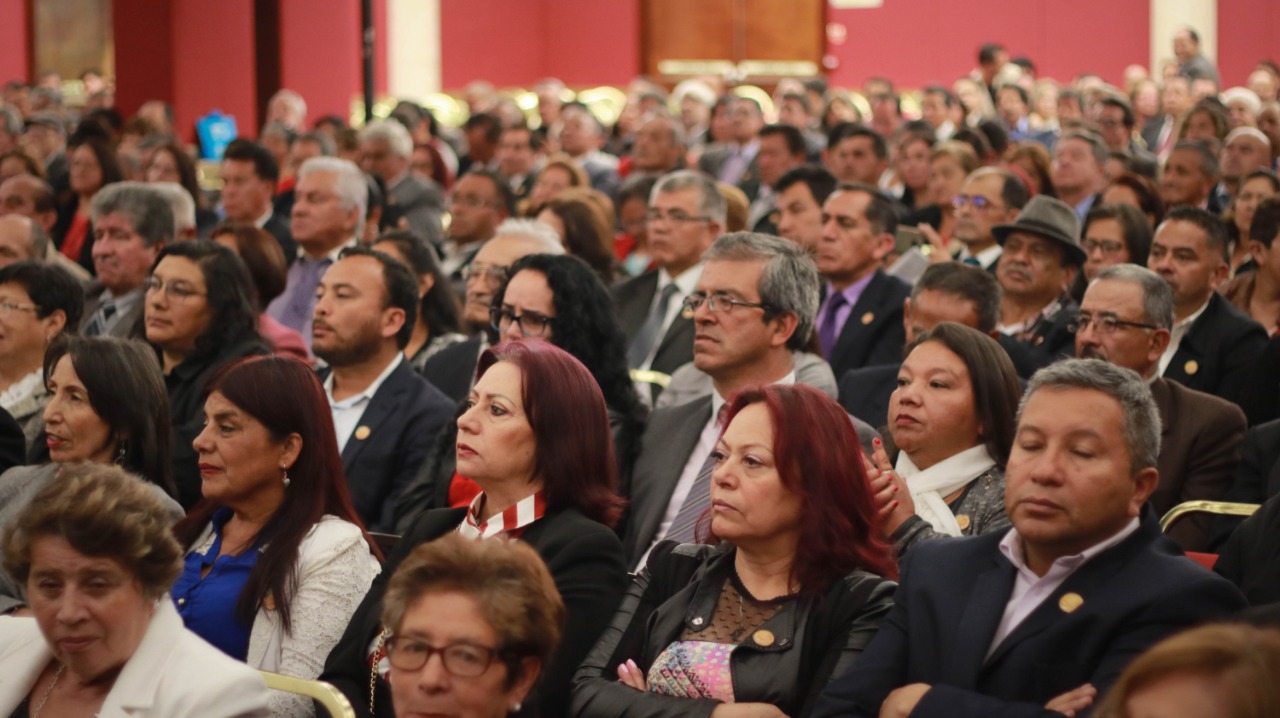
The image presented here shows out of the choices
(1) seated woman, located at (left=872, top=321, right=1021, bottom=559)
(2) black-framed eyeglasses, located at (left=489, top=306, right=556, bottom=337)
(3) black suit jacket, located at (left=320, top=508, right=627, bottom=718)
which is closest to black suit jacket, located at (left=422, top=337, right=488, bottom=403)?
(2) black-framed eyeglasses, located at (left=489, top=306, right=556, bottom=337)

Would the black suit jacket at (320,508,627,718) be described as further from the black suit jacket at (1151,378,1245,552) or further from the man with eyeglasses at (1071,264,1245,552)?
the black suit jacket at (1151,378,1245,552)

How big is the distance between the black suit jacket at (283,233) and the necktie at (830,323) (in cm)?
277

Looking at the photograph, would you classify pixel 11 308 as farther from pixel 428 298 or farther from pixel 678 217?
pixel 678 217

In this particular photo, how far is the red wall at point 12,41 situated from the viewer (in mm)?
15609

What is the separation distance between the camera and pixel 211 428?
344 cm

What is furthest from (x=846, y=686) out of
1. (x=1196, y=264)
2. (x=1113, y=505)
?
(x=1196, y=264)

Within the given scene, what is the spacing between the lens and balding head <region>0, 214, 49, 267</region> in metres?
6.19

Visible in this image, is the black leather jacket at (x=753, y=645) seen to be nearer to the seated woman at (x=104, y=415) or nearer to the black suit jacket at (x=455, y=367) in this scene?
the seated woman at (x=104, y=415)

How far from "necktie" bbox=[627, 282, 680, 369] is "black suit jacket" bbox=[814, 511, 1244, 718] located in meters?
3.46

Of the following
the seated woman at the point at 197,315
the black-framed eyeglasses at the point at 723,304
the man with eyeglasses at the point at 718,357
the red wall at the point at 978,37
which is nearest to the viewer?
the man with eyeglasses at the point at 718,357

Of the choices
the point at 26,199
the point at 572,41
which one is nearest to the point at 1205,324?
the point at 26,199

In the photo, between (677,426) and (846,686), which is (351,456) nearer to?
(677,426)

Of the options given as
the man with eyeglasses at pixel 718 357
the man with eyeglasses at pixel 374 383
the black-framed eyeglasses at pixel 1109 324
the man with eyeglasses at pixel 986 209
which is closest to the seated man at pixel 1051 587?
the man with eyeglasses at pixel 718 357

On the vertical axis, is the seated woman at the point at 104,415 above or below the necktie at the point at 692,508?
above
